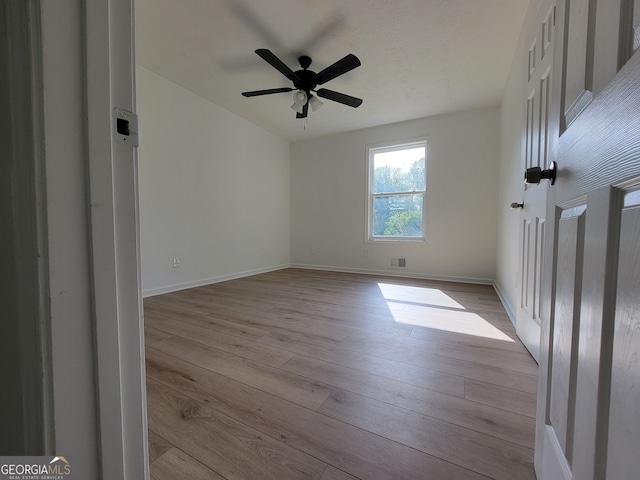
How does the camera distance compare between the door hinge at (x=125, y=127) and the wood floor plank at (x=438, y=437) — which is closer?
the door hinge at (x=125, y=127)

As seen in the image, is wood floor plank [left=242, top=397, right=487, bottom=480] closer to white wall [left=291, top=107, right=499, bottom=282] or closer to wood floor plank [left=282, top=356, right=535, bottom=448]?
wood floor plank [left=282, top=356, right=535, bottom=448]

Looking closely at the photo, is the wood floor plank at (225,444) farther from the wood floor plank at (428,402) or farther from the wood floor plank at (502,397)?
the wood floor plank at (502,397)

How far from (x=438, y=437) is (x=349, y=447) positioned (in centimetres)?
34

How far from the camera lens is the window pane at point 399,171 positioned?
395 centimetres

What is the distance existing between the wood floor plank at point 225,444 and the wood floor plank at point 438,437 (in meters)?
0.25

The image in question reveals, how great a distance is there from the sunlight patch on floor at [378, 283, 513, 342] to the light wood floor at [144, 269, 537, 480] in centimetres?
2

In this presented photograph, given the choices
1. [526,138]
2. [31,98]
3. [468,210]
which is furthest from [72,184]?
[468,210]

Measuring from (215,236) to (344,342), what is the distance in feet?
8.63

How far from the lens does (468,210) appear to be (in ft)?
11.9

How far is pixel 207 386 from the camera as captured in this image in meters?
1.23

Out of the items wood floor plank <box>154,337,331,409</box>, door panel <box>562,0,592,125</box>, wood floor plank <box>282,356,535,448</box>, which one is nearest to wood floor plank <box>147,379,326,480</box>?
wood floor plank <box>154,337,331,409</box>

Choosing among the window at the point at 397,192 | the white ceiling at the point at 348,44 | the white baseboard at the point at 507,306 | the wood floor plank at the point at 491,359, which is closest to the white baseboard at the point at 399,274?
the white baseboard at the point at 507,306

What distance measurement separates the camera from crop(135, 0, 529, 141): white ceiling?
1.93 m

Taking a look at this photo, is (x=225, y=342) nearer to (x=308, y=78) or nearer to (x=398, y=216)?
(x=308, y=78)
